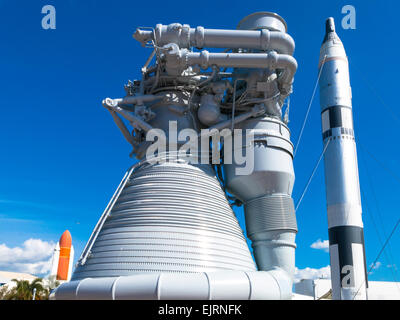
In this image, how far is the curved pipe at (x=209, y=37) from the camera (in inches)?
419

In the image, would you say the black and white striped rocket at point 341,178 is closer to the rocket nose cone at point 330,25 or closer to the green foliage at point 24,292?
the rocket nose cone at point 330,25

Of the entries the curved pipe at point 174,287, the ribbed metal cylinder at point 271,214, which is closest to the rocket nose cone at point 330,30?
the ribbed metal cylinder at point 271,214

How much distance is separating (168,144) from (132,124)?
1.25 m

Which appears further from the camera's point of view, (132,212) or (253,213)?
(253,213)


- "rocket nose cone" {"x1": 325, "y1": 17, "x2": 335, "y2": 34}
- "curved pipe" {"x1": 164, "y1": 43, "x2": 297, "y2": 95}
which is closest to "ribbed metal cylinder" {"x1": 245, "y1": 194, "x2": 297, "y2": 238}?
"curved pipe" {"x1": 164, "y1": 43, "x2": 297, "y2": 95}

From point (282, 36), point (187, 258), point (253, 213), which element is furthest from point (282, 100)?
point (187, 258)

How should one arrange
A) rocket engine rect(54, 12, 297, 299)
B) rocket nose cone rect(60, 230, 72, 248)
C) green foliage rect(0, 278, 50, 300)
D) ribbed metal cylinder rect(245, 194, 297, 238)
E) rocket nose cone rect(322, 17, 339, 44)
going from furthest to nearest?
1. rocket nose cone rect(60, 230, 72, 248)
2. green foliage rect(0, 278, 50, 300)
3. rocket nose cone rect(322, 17, 339, 44)
4. ribbed metal cylinder rect(245, 194, 297, 238)
5. rocket engine rect(54, 12, 297, 299)

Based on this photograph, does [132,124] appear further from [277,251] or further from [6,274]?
[6,274]

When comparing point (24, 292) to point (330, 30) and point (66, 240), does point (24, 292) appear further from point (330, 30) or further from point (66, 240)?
point (330, 30)

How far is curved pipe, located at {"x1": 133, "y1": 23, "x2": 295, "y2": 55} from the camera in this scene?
10641 millimetres

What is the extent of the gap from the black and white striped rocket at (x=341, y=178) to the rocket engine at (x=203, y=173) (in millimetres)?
1658

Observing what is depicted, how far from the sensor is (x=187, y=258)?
7.88 metres

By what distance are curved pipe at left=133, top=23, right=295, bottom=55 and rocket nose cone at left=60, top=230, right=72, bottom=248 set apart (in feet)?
65.7

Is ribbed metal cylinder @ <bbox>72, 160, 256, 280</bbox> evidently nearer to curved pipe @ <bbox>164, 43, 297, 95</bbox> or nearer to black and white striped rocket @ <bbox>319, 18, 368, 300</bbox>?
curved pipe @ <bbox>164, 43, 297, 95</bbox>
